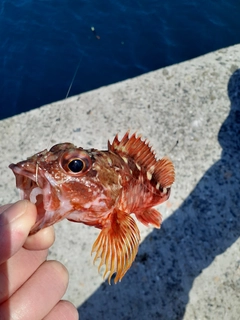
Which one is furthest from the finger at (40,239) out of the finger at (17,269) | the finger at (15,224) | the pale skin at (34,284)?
the finger at (15,224)

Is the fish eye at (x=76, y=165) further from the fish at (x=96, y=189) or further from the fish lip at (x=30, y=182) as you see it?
the fish lip at (x=30, y=182)

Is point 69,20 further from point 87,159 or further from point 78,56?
point 87,159

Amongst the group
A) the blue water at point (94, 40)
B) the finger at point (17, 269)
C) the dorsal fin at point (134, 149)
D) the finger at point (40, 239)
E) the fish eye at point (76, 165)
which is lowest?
the blue water at point (94, 40)

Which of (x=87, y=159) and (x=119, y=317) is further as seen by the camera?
(x=119, y=317)

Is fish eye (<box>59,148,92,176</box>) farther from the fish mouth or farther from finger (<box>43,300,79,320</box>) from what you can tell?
finger (<box>43,300,79,320</box>)

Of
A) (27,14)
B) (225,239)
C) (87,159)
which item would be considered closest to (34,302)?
(87,159)

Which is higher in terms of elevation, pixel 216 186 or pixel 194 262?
pixel 216 186

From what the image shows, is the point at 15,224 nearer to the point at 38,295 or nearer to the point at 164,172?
the point at 38,295
